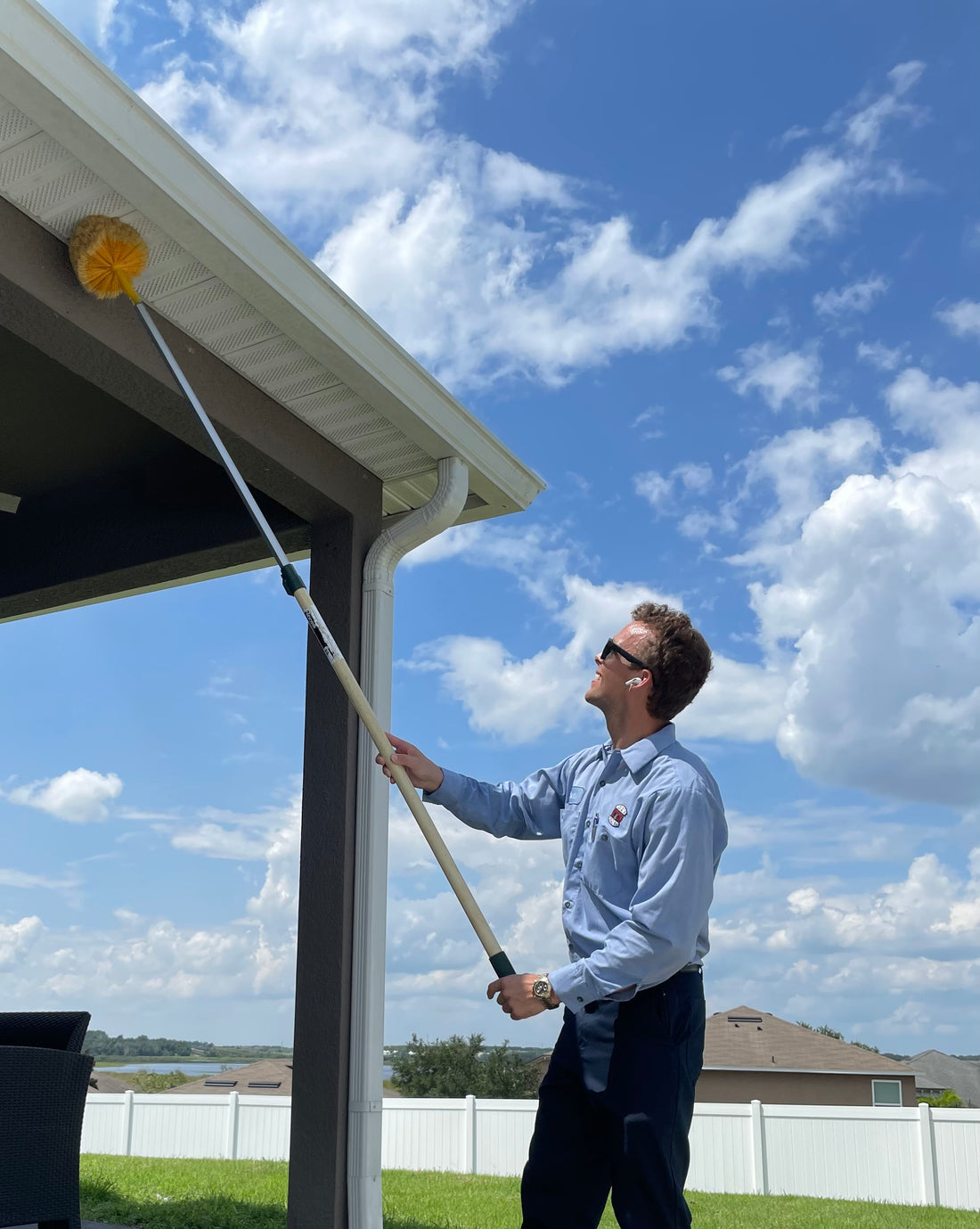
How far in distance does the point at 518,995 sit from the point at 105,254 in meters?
1.78

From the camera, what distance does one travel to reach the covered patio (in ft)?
8.09

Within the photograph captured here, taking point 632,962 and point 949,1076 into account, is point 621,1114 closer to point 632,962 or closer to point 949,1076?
point 632,962

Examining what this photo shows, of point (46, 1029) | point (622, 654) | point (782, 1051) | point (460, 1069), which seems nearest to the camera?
point (622, 654)

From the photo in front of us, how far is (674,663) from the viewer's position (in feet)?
7.55

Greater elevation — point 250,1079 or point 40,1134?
point 40,1134

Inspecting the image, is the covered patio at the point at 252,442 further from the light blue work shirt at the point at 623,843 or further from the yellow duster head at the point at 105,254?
the light blue work shirt at the point at 623,843

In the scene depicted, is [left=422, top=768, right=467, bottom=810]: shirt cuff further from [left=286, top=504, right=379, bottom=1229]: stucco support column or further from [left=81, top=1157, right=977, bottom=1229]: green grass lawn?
[left=81, top=1157, right=977, bottom=1229]: green grass lawn

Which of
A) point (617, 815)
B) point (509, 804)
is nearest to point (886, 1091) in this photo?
point (509, 804)

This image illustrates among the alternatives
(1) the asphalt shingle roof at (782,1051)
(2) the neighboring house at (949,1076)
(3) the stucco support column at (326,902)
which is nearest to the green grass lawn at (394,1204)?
(3) the stucco support column at (326,902)

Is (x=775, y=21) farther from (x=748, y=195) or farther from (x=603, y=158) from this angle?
(x=748, y=195)

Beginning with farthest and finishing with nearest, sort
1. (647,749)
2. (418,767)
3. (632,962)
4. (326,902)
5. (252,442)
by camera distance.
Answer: (326,902), (252,442), (418,767), (647,749), (632,962)

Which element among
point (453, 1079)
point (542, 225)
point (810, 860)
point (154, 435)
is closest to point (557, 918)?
point (154, 435)

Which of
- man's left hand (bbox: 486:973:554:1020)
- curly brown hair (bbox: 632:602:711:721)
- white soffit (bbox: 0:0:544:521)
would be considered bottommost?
man's left hand (bbox: 486:973:554:1020)

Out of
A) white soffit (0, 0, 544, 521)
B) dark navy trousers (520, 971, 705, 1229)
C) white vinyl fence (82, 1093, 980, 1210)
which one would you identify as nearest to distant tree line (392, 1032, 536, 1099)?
white vinyl fence (82, 1093, 980, 1210)
